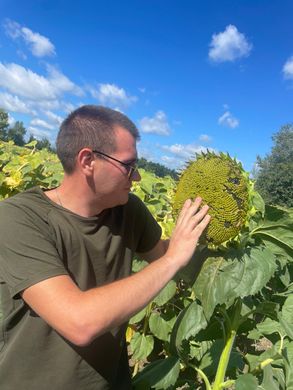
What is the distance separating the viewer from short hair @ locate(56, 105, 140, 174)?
2082 mm

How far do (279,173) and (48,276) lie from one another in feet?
153

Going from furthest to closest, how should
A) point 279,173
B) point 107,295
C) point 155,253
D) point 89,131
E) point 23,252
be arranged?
point 279,173 < point 155,253 < point 89,131 < point 23,252 < point 107,295

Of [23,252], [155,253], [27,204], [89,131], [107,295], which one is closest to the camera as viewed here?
[107,295]

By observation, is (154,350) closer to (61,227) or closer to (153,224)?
(153,224)

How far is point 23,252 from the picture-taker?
182 centimetres

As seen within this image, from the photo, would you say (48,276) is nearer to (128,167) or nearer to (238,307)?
(128,167)

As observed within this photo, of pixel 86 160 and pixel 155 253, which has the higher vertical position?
pixel 86 160

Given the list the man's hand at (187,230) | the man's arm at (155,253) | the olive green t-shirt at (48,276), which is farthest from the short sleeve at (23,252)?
the man's arm at (155,253)

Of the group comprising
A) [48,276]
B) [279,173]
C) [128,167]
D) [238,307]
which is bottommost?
[48,276]

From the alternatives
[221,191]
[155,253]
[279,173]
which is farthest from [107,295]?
[279,173]

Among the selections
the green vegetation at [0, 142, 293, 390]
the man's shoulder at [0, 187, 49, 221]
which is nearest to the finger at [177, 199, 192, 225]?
the green vegetation at [0, 142, 293, 390]

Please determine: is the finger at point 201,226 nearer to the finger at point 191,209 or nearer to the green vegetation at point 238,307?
the finger at point 191,209

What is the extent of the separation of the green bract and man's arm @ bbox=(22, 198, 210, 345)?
38 millimetres

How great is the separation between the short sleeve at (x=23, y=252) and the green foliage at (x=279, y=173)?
39.0 meters
